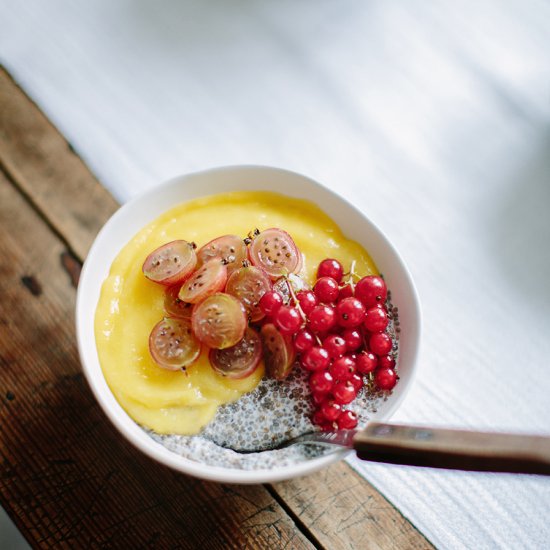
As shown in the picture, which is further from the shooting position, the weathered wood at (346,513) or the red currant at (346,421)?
the weathered wood at (346,513)

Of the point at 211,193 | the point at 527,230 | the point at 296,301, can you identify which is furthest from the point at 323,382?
the point at 527,230

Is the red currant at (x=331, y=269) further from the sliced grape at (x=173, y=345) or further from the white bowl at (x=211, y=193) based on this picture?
the sliced grape at (x=173, y=345)

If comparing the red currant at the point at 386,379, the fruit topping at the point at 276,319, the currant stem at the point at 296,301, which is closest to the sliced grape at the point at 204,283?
the fruit topping at the point at 276,319

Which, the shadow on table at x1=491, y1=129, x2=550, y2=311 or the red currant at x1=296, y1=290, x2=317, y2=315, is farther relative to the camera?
the shadow on table at x1=491, y1=129, x2=550, y2=311

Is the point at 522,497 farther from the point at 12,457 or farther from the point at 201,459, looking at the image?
the point at 12,457

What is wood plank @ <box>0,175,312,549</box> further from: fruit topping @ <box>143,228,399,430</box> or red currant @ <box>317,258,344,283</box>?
red currant @ <box>317,258,344,283</box>

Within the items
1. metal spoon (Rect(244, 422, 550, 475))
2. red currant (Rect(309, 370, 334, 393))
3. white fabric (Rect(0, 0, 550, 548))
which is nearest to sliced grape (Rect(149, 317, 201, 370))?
red currant (Rect(309, 370, 334, 393))
